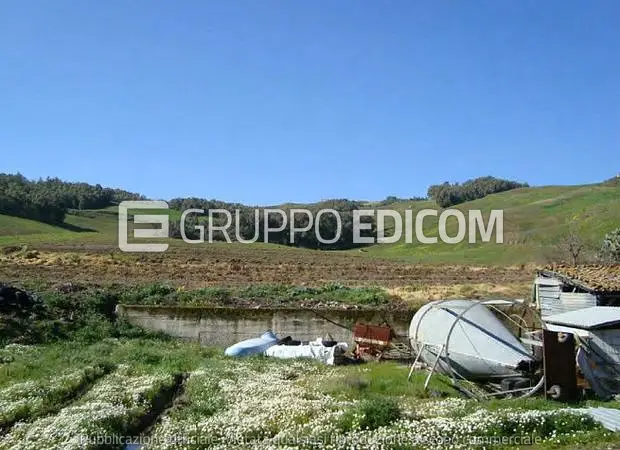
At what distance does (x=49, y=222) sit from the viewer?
11231 centimetres

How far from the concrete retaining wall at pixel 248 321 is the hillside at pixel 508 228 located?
31.1m

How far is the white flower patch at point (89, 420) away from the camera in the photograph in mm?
11391

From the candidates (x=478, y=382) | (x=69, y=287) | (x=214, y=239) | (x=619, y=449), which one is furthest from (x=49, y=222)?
(x=619, y=449)

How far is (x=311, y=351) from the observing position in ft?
75.8

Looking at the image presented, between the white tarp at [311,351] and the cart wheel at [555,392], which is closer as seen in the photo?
the cart wheel at [555,392]

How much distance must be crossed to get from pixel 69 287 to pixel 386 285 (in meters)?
19.3

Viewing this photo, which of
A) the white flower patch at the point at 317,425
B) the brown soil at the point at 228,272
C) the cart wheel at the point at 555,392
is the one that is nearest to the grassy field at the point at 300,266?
the brown soil at the point at 228,272

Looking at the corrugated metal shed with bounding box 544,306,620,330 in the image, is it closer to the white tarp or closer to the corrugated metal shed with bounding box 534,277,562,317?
the corrugated metal shed with bounding box 534,277,562,317

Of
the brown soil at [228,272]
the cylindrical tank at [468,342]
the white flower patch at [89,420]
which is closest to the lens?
the white flower patch at [89,420]

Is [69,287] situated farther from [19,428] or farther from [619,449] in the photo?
[619,449]

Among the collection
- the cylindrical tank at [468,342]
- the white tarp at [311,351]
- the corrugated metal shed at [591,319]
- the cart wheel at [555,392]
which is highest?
the corrugated metal shed at [591,319]

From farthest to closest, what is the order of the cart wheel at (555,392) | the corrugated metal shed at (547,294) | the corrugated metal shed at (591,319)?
the corrugated metal shed at (547,294) < the corrugated metal shed at (591,319) < the cart wheel at (555,392)

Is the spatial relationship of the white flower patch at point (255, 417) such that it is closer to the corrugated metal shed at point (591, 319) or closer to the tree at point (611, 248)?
the corrugated metal shed at point (591, 319)

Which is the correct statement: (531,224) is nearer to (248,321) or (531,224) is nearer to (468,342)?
(248,321)
